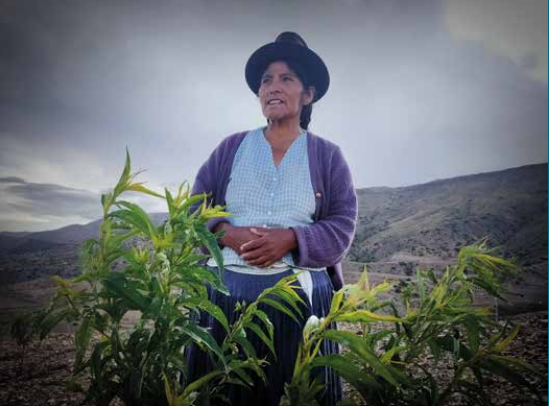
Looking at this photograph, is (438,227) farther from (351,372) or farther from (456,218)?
(351,372)

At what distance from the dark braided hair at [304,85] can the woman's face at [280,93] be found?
0.8 inches

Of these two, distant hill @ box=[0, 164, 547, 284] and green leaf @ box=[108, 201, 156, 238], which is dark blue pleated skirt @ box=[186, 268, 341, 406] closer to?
green leaf @ box=[108, 201, 156, 238]

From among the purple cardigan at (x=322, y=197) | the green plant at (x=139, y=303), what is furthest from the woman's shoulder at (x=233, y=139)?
the green plant at (x=139, y=303)

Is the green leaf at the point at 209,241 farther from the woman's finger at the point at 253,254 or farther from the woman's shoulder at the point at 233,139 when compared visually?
the woman's shoulder at the point at 233,139

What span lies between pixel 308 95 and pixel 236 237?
2.65 ft

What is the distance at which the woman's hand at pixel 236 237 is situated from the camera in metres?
1.08

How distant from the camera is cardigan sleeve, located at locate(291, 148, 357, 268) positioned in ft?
3.57

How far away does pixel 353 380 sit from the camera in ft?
1.36

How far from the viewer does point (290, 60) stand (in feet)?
4.86

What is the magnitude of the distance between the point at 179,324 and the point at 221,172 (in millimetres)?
965

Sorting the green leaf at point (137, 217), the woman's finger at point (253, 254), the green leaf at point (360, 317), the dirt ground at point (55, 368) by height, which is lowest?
the dirt ground at point (55, 368)

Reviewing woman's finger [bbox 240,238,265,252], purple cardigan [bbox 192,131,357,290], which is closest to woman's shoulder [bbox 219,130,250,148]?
purple cardigan [bbox 192,131,357,290]

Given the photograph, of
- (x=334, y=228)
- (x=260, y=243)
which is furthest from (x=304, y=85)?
(x=260, y=243)

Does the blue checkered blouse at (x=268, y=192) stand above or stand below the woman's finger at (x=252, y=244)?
above
